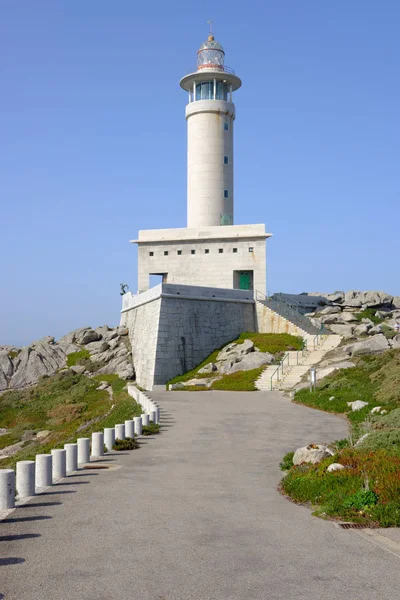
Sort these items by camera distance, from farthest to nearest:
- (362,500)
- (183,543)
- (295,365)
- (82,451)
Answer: (295,365) → (82,451) → (362,500) → (183,543)

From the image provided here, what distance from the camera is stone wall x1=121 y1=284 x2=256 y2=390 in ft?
135

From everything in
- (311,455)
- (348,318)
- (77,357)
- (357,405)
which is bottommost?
(311,455)

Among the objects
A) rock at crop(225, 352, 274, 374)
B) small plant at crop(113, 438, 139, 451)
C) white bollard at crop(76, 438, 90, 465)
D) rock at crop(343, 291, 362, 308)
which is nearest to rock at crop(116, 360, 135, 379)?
rock at crop(225, 352, 274, 374)

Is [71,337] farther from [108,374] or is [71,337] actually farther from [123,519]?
[123,519]

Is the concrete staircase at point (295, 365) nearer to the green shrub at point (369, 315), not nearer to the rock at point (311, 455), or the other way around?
the green shrub at point (369, 315)

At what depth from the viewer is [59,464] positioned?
13.4m

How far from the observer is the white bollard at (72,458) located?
46.5ft

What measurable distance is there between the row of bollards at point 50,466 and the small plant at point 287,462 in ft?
15.3

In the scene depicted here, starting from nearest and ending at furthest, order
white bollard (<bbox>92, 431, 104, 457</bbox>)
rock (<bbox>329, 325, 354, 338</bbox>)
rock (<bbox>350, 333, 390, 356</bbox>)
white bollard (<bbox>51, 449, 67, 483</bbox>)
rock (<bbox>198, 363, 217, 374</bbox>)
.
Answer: white bollard (<bbox>51, 449, 67, 483</bbox>) < white bollard (<bbox>92, 431, 104, 457</bbox>) < rock (<bbox>350, 333, 390, 356</bbox>) < rock (<bbox>198, 363, 217, 374</bbox>) < rock (<bbox>329, 325, 354, 338</bbox>)

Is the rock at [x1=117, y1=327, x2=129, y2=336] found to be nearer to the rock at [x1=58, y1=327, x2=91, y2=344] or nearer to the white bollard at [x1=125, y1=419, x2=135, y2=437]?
the rock at [x1=58, y1=327, x2=91, y2=344]

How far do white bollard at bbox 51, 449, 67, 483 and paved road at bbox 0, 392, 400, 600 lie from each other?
15.8 inches

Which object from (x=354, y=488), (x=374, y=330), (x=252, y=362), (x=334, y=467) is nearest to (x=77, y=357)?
(x=252, y=362)

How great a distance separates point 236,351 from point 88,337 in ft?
63.4

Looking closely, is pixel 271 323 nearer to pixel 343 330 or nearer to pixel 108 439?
pixel 343 330
